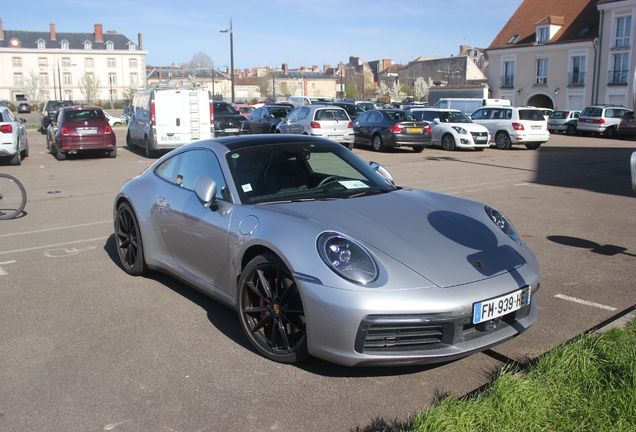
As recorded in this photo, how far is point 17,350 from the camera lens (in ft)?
13.9

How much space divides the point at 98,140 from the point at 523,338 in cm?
1748

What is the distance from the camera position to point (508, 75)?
56.0m

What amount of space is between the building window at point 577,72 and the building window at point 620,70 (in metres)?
2.51

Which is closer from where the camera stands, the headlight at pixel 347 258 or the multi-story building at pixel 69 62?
the headlight at pixel 347 258

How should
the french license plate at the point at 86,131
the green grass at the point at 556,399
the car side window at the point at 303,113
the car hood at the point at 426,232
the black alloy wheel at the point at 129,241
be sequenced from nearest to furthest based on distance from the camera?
the green grass at the point at 556,399 < the car hood at the point at 426,232 < the black alloy wheel at the point at 129,241 < the french license plate at the point at 86,131 < the car side window at the point at 303,113

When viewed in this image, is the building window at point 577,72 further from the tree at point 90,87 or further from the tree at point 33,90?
the tree at point 33,90

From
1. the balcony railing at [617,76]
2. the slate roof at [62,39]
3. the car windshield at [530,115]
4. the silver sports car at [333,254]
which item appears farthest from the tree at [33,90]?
the silver sports car at [333,254]

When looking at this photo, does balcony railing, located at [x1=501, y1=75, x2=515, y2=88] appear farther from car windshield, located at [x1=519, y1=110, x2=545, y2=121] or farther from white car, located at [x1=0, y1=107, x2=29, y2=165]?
white car, located at [x1=0, y1=107, x2=29, y2=165]

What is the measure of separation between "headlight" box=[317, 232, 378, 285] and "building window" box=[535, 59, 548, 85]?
54367mm

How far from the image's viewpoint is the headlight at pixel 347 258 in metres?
3.54

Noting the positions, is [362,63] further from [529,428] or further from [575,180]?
[529,428]

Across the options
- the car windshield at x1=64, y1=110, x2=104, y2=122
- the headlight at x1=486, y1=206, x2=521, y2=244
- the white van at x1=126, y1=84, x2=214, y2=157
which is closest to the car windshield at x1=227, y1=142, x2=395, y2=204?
the headlight at x1=486, y1=206, x2=521, y2=244

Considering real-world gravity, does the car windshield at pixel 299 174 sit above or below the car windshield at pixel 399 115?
below

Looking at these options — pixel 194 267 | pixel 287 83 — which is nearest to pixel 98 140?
pixel 194 267
